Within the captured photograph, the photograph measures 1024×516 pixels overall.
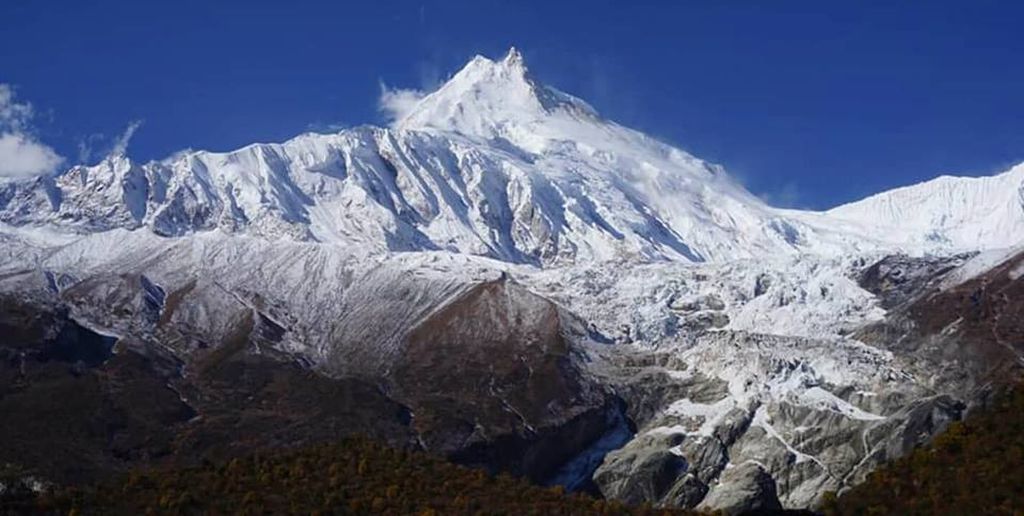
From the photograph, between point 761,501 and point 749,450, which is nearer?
point 761,501

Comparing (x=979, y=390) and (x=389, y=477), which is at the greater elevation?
(x=979, y=390)

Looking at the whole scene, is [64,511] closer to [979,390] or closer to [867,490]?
[867,490]

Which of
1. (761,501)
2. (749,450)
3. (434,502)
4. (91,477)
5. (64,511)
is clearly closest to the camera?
Answer: (64,511)

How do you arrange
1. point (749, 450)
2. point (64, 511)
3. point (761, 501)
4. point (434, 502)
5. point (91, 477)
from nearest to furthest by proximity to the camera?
point (64, 511) < point (434, 502) < point (91, 477) < point (761, 501) < point (749, 450)

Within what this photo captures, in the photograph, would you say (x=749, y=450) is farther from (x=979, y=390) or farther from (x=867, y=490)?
(x=867, y=490)

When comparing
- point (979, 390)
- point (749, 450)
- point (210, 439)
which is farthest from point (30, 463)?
point (979, 390)

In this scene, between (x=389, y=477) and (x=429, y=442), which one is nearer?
(x=389, y=477)

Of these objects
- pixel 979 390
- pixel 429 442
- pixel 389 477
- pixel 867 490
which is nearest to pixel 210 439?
pixel 429 442

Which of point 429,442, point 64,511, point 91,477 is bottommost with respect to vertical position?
point 64,511

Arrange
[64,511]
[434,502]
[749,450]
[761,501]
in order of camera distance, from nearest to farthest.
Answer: [64,511], [434,502], [761,501], [749,450]
